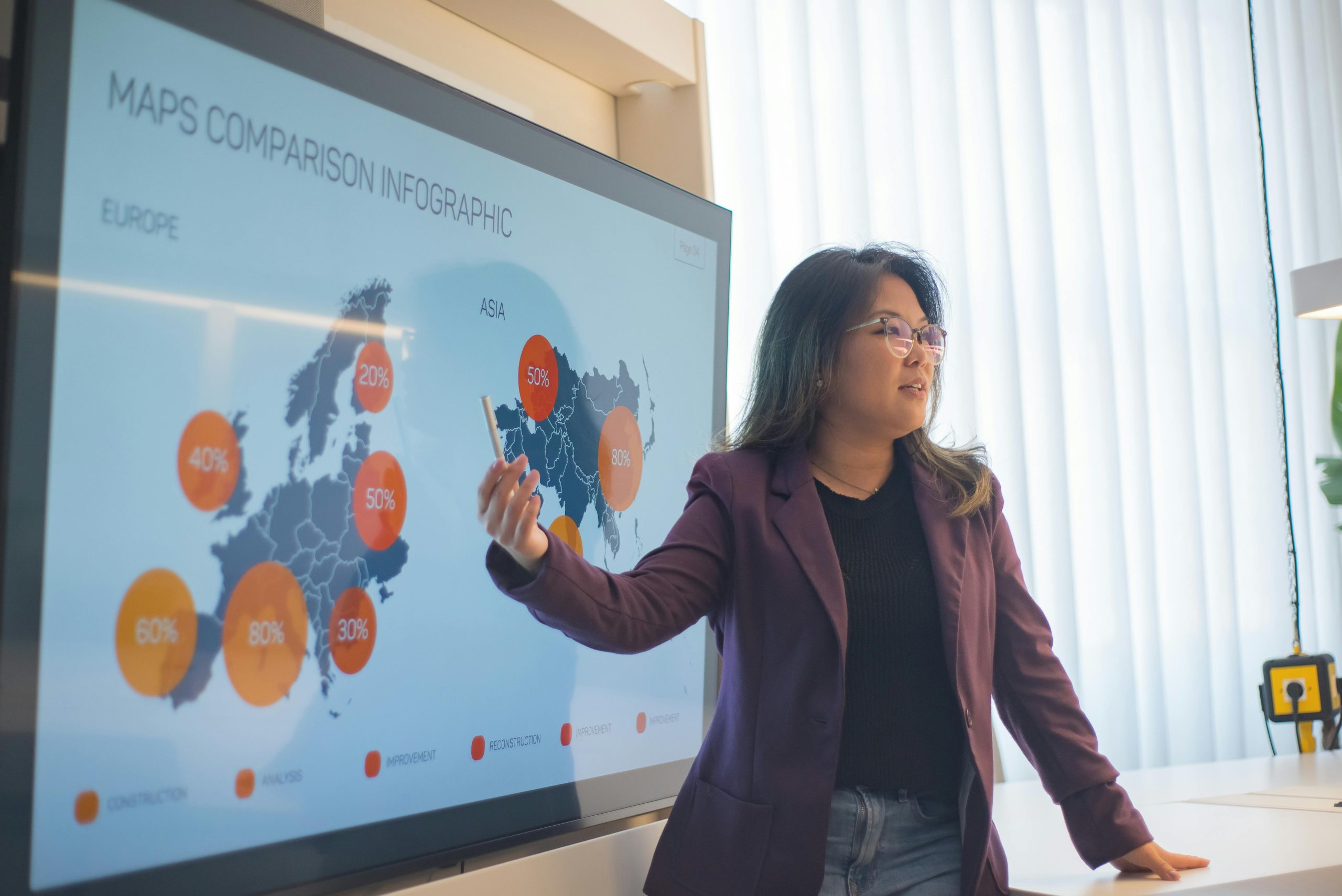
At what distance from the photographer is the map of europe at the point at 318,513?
47.1 inches

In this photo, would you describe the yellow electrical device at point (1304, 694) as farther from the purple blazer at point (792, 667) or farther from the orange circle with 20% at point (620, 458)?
the orange circle with 20% at point (620, 458)

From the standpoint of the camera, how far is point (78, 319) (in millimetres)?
1051

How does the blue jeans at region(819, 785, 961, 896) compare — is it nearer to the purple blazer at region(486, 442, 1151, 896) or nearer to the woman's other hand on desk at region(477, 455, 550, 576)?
the purple blazer at region(486, 442, 1151, 896)

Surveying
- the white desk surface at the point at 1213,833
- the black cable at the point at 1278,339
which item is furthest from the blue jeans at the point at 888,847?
the black cable at the point at 1278,339

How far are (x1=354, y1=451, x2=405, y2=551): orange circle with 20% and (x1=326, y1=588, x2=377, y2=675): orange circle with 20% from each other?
7cm

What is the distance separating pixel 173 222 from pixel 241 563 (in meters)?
0.38

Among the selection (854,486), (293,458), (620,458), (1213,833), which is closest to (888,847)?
(854,486)

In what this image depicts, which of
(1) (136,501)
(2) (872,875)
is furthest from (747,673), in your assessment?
(1) (136,501)

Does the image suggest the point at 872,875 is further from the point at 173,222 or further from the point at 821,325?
the point at 173,222

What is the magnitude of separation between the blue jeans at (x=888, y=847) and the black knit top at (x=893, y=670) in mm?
21

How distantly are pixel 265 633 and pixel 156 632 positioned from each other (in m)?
0.13

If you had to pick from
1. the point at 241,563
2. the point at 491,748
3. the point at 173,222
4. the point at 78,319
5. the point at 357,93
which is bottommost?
the point at 491,748

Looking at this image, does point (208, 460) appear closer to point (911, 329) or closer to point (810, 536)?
point (810, 536)

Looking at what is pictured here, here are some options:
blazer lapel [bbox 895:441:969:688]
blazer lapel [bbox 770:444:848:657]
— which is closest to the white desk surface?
blazer lapel [bbox 895:441:969:688]
